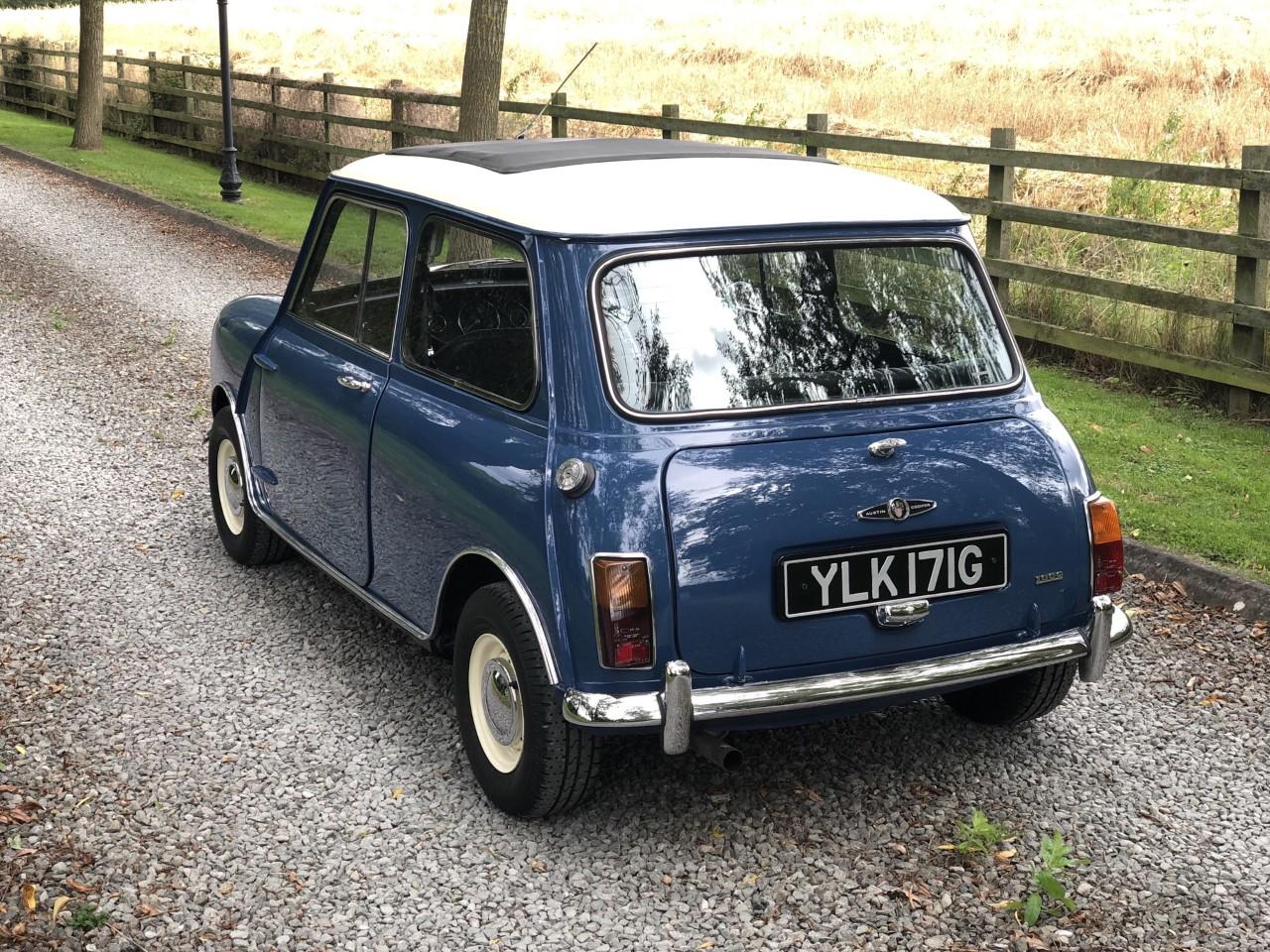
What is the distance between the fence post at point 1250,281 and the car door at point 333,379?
559cm

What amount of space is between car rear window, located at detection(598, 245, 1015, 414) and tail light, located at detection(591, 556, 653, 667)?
0.48 m

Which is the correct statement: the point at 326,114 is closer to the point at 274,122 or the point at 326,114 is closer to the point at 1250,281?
the point at 274,122

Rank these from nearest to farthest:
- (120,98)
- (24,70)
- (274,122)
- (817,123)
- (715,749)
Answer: (715,749) → (817,123) → (274,122) → (120,98) → (24,70)

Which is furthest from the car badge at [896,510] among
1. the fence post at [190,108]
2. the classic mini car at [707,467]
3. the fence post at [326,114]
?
the fence post at [190,108]

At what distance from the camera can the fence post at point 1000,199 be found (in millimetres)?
10633

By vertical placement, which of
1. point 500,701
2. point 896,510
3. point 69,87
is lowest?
point 500,701

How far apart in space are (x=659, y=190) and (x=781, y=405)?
2.42 ft

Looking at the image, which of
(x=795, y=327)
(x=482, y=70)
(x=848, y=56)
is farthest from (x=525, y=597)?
(x=848, y=56)

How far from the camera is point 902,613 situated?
4.15 meters

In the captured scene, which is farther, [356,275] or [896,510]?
[356,275]

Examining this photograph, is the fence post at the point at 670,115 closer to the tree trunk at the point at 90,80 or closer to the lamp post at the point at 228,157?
the lamp post at the point at 228,157

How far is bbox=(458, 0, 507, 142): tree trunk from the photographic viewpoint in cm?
1245

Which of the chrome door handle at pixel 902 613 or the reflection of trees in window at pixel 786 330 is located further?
the reflection of trees in window at pixel 786 330

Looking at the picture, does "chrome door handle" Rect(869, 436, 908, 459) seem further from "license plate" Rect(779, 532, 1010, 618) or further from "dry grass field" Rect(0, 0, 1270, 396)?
"dry grass field" Rect(0, 0, 1270, 396)
